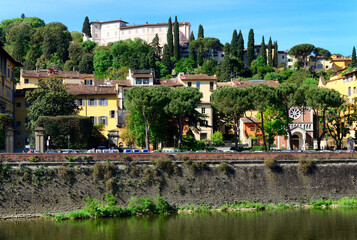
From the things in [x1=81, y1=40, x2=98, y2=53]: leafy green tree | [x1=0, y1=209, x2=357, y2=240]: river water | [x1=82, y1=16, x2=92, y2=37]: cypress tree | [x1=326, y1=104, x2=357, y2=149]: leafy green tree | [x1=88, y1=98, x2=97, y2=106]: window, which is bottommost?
[x1=0, y1=209, x2=357, y2=240]: river water

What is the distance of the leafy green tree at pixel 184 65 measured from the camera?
4299 inches

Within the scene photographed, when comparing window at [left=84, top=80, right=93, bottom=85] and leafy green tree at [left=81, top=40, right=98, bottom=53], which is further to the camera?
leafy green tree at [left=81, top=40, right=98, bottom=53]

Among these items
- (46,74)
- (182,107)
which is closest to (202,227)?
(182,107)

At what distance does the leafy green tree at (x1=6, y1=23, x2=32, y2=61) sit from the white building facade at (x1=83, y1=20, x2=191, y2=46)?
55.7ft

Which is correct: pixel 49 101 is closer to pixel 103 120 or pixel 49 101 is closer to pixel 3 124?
pixel 3 124

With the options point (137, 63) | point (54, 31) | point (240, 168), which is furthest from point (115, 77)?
point (240, 168)

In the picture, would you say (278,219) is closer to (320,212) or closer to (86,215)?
(320,212)

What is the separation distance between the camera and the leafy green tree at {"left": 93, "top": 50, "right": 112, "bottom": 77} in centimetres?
10900

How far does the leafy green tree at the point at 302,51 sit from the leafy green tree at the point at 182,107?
7061 centimetres

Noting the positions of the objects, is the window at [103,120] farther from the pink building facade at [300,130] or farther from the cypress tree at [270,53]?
the cypress tree at [270,53]

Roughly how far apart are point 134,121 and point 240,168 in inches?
648

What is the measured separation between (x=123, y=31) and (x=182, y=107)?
304 ft

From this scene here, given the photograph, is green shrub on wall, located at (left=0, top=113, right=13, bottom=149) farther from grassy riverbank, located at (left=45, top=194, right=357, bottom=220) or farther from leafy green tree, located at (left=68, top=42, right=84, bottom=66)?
leafy green tree, located at (left=68, top=42, right=84, bottom=66)

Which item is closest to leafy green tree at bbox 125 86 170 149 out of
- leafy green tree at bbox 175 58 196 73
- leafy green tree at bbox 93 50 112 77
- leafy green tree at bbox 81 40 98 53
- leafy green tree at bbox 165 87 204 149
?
leafy green tree at bbox 165 87 204 149
